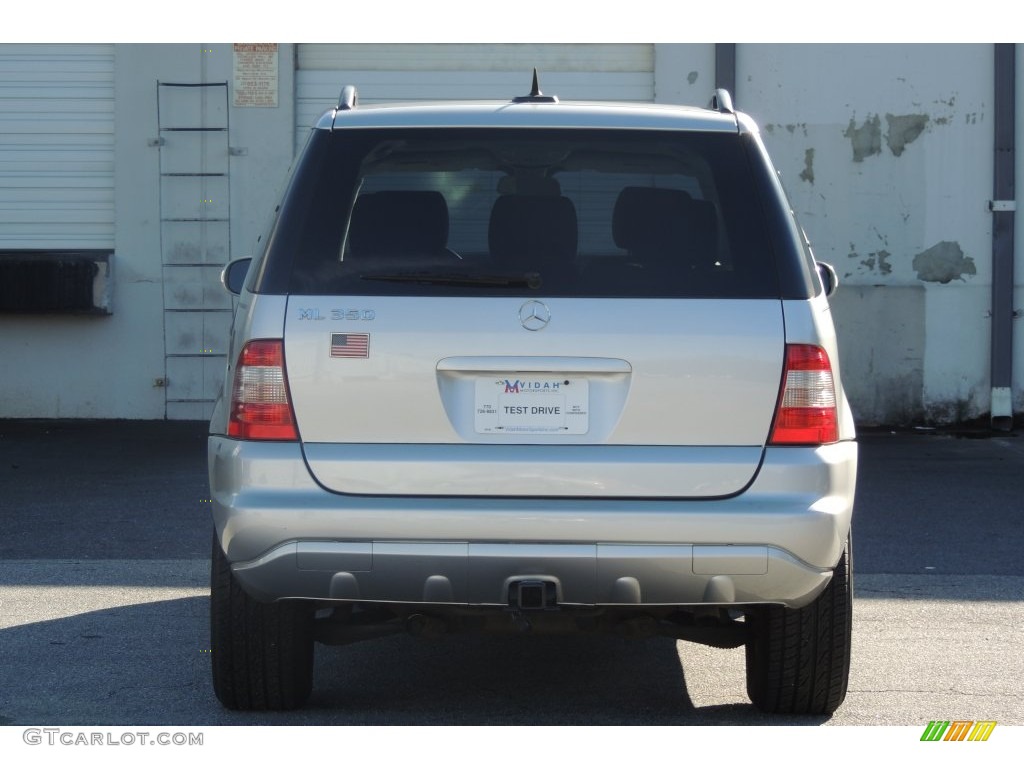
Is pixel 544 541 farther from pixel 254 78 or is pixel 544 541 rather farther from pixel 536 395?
pixel 254 78

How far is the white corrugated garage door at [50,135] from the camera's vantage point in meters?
12.7

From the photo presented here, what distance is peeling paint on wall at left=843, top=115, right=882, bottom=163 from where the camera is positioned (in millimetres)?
12609

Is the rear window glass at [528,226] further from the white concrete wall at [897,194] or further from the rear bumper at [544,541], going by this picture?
the white concrete wall at [897,194]

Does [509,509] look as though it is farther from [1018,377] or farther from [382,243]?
[1018,377]

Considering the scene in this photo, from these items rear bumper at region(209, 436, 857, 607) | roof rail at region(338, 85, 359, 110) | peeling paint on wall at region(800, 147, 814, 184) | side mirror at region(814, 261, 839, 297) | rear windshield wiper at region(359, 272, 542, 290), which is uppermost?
peeling paint on wall at region(800, 147, 814, 184)

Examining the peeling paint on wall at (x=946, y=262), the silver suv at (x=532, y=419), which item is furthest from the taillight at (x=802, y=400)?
the peeling paint on wall at (x=946, y=262)

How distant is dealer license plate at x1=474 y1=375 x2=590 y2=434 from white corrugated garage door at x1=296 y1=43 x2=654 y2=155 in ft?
30.3

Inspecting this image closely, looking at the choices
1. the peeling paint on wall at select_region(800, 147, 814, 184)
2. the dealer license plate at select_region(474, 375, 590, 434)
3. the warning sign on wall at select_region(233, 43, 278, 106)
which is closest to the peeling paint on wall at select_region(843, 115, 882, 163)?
the peeling paint on wall at select_region(800, 147, 814, 184)

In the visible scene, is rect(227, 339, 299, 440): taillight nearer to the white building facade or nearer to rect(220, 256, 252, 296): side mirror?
rect(220, 256, 252, 296): side mirror

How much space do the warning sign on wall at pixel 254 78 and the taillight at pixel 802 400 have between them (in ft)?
31.7

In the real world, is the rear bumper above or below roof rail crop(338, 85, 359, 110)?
below

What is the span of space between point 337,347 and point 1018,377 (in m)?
10.2

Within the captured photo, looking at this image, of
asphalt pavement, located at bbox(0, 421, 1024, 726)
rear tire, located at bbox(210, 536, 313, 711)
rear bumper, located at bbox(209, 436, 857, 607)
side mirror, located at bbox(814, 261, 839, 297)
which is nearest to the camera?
rear bumper, located at bbox(209, 436, 857, 607)

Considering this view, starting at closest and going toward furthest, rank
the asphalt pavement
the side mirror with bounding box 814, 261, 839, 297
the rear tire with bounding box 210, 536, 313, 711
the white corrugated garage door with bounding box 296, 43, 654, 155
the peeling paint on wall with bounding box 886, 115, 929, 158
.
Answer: the rear tire with bounding box 210, 536, 313, 711 → the asphalt pavement → the side mirror with bounding box 814, 261, 839, 297 → the peeling paint on wall with bounding box 886, 115, 929, 158 → the white corrugated garage door with bounding box 296, 43, 654, 155
